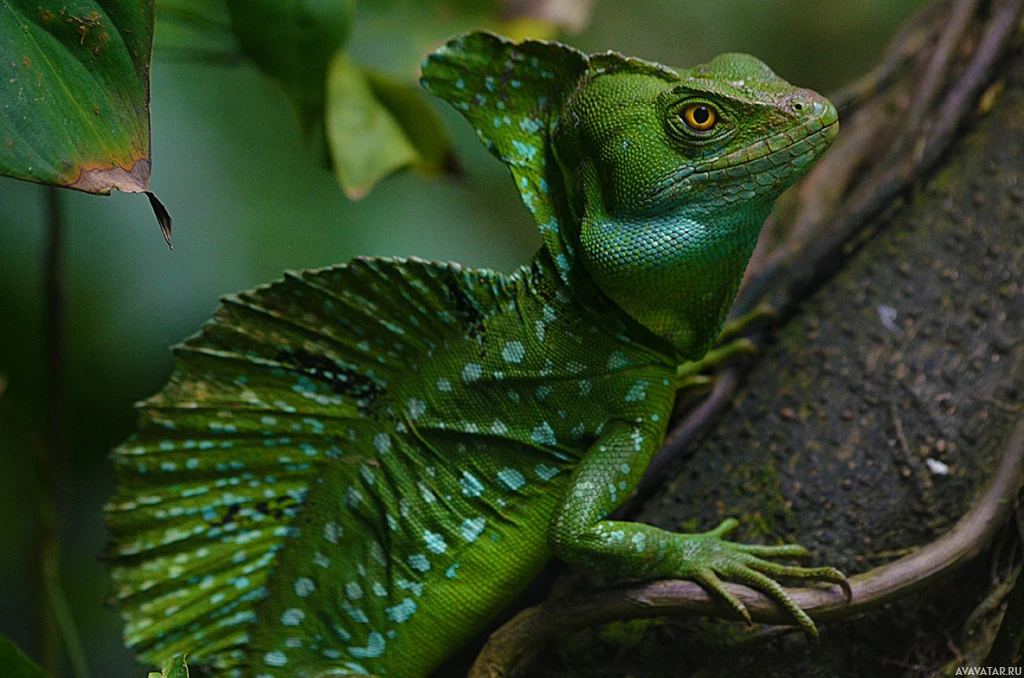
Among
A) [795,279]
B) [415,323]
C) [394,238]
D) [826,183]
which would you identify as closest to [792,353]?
[795,279]

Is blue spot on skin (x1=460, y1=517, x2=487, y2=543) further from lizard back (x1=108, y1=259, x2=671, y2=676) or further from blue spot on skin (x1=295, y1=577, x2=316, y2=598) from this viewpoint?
blue spot on skin (x1=295, y1=577, x2=316, y2=598)

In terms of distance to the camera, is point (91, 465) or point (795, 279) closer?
point (795, 279)

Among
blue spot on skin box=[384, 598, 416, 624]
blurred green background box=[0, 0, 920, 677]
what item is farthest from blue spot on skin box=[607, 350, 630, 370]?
blurred green background box=[0, 0, 920, 677]

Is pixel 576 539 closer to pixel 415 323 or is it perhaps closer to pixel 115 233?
pixel 415 323

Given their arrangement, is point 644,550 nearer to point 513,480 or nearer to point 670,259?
point 513,480

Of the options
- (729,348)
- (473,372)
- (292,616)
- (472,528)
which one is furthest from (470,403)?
(729,348)

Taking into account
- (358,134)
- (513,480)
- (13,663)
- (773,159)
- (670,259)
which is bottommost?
(13,663)
